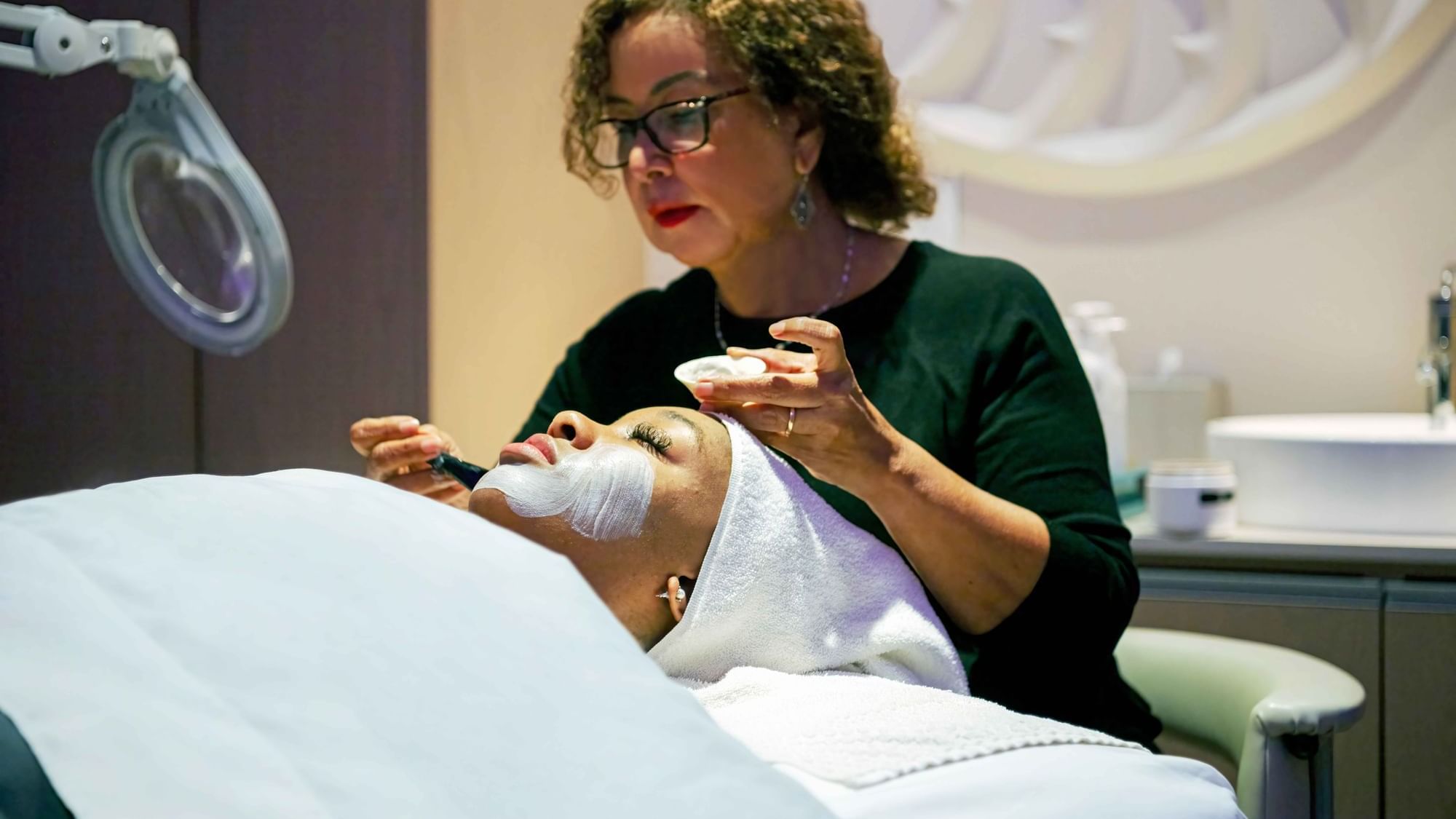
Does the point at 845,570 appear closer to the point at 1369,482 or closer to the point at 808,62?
the point at 808,62

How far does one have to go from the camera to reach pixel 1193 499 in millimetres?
1949

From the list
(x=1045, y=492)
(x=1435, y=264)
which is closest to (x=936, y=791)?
(x=1045, y=492)

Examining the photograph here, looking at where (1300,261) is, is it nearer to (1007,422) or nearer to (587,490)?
(1007,422)

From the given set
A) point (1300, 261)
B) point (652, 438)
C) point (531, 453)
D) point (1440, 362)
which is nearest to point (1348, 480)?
point (1440, 362)

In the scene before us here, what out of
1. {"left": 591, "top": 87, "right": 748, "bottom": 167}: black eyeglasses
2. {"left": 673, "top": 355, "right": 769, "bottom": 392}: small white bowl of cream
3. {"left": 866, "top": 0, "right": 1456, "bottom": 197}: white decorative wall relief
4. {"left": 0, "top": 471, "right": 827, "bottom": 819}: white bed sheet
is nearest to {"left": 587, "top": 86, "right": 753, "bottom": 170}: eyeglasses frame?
{"left": 591, "top": 87, "right": 748, "bottom": 167}: black eyeglasses

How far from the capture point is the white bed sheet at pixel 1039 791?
0.86 metres

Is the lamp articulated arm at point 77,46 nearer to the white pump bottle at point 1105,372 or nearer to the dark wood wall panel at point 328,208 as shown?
the dark wood wall panel at point 328,208

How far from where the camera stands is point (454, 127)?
1.95 meters

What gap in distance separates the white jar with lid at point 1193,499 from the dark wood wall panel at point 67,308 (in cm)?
136

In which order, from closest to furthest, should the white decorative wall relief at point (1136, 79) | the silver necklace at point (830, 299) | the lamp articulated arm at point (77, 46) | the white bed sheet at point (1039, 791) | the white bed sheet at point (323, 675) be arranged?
the white bed sheet at point (323, 675) → the white bed sheet at point (1039, 791) → the lamp articulated arm at point (77, 46) → the silver necklace at point (830, 299) → the white decorative wall relief at point (1136, 79)

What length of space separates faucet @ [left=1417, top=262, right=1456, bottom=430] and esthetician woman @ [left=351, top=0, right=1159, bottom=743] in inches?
35.6

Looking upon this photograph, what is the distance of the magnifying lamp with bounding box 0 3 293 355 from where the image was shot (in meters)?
1.22

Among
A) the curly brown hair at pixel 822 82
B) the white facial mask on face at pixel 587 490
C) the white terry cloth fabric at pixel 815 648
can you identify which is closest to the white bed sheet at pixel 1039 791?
the white terry cloth fabric at pixel 815 648

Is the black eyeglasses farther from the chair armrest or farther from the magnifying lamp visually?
the chair armrest
